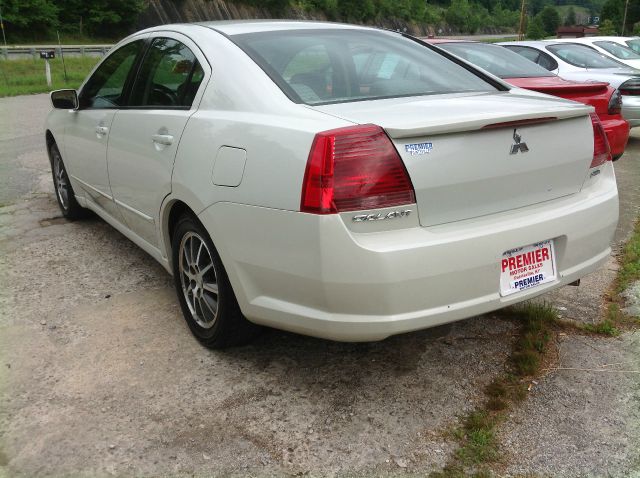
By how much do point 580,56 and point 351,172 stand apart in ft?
29.1

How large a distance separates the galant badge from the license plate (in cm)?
40

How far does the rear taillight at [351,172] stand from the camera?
227cm

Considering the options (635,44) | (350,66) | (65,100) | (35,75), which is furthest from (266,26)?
(35,75)

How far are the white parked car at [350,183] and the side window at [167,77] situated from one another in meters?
0.02

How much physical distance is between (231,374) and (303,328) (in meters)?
0.61

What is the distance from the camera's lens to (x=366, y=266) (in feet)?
7.42

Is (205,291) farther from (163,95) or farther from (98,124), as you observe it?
(98,124)

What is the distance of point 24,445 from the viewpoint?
2400 millimetres

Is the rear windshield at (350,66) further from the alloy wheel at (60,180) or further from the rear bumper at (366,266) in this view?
the alloy wheel at (60,180)

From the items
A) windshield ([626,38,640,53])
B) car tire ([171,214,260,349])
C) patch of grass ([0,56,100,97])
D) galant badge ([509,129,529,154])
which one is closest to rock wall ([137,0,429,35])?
patch of grass ([0,56,100,97])

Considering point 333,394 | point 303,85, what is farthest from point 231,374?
point 303,85

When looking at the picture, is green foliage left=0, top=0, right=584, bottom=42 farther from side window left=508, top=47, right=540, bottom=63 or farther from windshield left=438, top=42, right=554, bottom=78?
windshield left=438, top=42, right=554, bottom=78

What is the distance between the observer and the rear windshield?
112 inches

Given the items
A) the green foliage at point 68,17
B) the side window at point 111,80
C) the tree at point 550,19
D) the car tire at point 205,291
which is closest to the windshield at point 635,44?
the side window at point 111,80
